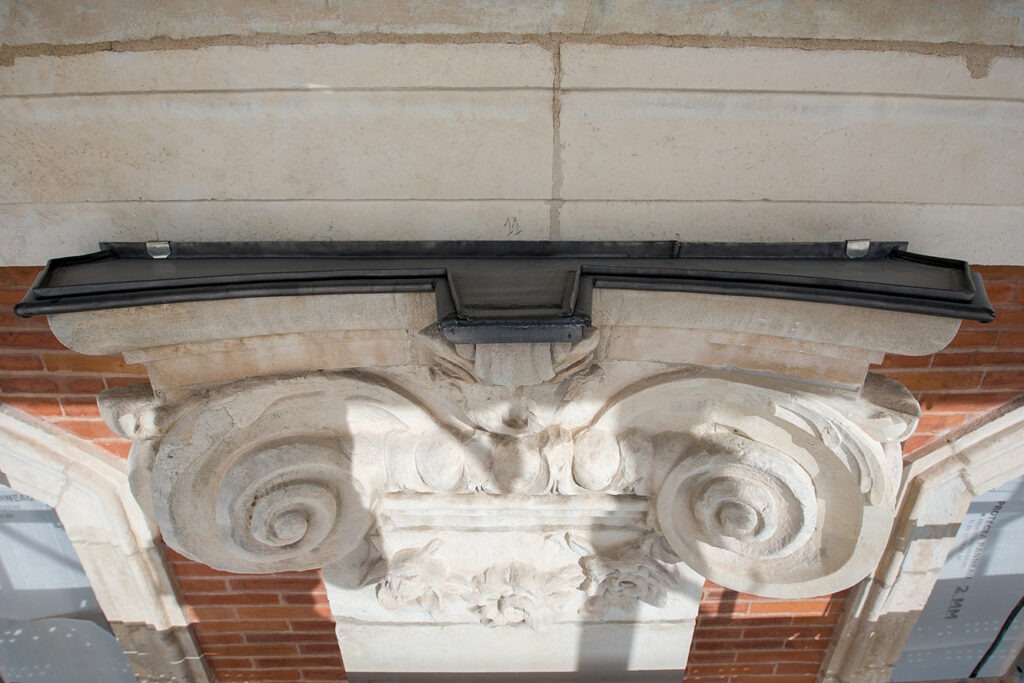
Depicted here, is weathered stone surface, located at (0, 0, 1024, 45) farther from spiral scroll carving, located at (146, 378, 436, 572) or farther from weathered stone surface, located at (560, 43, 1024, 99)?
spiral scroll carving, located at (146, 378, 436, 572)

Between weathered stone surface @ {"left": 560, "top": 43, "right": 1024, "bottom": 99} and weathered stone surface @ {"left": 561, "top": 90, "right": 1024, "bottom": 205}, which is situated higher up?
weathered stone surface @ {"left": 560, "top": 43, "right": 1024, "bottom": 99}

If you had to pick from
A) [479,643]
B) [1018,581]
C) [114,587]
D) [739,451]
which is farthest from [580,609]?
[1018,581]

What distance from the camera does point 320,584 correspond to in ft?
7.30

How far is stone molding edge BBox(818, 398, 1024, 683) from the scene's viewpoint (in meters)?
1.94

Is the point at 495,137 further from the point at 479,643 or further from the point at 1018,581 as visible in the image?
the point at 1018,581

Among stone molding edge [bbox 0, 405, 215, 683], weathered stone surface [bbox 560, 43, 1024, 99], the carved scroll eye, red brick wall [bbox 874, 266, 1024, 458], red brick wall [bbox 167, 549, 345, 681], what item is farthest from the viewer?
red brick wall [bbox 167, 549, 345, 681]

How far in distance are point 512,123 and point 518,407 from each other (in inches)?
24.9

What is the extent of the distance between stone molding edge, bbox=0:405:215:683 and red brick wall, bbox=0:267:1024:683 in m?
0.06

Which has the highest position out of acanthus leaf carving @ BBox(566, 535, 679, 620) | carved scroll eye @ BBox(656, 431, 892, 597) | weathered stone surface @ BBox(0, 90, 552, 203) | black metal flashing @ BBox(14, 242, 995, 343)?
weathered stone surface @ BBox(0, 90, 552, 203)

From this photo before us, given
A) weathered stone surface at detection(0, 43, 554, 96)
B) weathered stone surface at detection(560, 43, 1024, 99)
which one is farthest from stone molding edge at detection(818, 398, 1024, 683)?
weathered stone surface at detection(0, 43, 554, 96)

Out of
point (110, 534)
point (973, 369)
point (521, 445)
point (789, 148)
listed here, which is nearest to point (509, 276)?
point (521, 445)

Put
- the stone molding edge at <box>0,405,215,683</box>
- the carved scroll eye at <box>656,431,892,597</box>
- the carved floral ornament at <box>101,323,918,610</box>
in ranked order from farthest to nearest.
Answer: the stone molding edge at <box>0,405,215,683</box> < the carved scroll eye at <box>656,431,892,597</box> < the carved floral ornament at <box>101,323,918,610</box>

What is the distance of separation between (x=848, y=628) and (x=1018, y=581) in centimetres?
96

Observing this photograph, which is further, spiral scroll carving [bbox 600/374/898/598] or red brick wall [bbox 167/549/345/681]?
red brick wall [bbox 167/549/345/681]
